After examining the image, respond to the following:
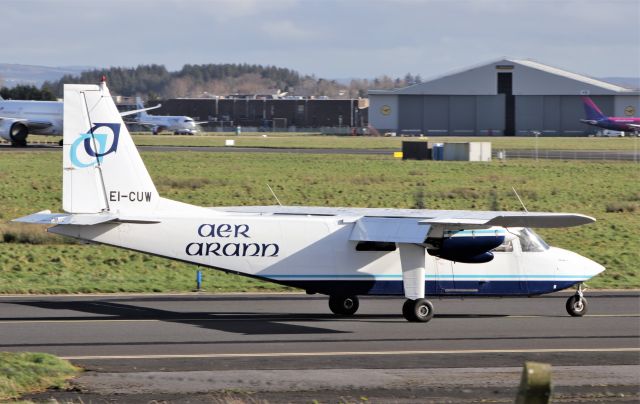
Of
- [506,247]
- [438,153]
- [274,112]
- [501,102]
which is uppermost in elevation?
[501,102]

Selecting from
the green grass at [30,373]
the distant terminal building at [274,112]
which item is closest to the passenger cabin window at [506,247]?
the green grass at [30,373]

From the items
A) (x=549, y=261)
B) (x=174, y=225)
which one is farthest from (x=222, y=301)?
(x=549, y=261)

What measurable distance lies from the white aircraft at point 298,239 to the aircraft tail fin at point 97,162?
19 millimetres

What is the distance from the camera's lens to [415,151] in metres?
76.4

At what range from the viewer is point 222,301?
21594 millimetres

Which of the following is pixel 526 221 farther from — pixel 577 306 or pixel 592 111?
pixel 592 111

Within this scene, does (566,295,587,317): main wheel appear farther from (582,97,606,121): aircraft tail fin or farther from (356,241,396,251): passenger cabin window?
(582,97,606,121): aircraft tail fin

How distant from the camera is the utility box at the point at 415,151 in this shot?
76.4 m

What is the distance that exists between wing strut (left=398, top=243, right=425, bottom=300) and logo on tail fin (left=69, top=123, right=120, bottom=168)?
5725 mm

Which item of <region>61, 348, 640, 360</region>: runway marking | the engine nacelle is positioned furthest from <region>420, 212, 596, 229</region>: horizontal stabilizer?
<region>61, 348, 640, 360</region>: runway marking

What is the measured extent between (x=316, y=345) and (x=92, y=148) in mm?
5864

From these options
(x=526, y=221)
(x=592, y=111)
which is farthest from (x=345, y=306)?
(x=592, y=111)

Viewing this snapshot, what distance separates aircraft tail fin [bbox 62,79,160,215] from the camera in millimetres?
19047

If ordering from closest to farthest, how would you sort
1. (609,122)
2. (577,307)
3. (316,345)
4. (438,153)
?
(316,345) < (577,307) < (438,153) < (609,122)
